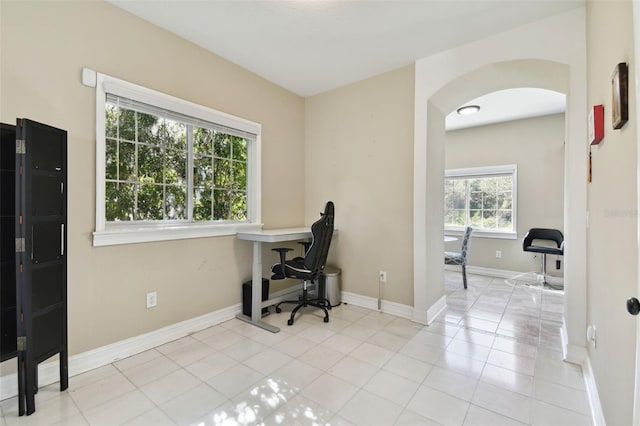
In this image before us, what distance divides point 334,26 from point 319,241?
1.90 metres

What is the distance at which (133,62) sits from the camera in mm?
2195

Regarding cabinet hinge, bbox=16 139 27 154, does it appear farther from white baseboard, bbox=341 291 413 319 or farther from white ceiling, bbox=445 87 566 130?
white ceiling, bbox=445 87 566 130

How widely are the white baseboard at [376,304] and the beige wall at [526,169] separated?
2.89 meters

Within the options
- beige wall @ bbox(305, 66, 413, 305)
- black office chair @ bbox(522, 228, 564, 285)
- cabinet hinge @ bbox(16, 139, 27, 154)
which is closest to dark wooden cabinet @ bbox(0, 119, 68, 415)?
cabinet hinge @ bbox(16, 139, 27, 154)

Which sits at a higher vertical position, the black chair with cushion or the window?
the window

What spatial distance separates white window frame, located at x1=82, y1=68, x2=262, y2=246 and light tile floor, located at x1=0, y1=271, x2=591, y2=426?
93 cm

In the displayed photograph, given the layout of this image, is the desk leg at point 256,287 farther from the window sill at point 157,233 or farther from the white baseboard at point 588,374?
the white baseboard at point 588,374

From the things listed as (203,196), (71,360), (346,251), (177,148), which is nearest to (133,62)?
(177,148)

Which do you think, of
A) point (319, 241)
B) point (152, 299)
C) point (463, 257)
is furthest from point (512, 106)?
point (152, 299)

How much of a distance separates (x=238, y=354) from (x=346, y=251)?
5.64ft

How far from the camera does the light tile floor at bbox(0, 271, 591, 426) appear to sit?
155 cm

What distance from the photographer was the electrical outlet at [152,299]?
90.3 inches

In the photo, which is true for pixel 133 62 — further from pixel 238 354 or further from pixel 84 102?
pixel 238 354

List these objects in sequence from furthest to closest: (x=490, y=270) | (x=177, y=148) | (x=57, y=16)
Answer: (x=490, y=270)
(x=177, y=148)
(x=57, y=16)
